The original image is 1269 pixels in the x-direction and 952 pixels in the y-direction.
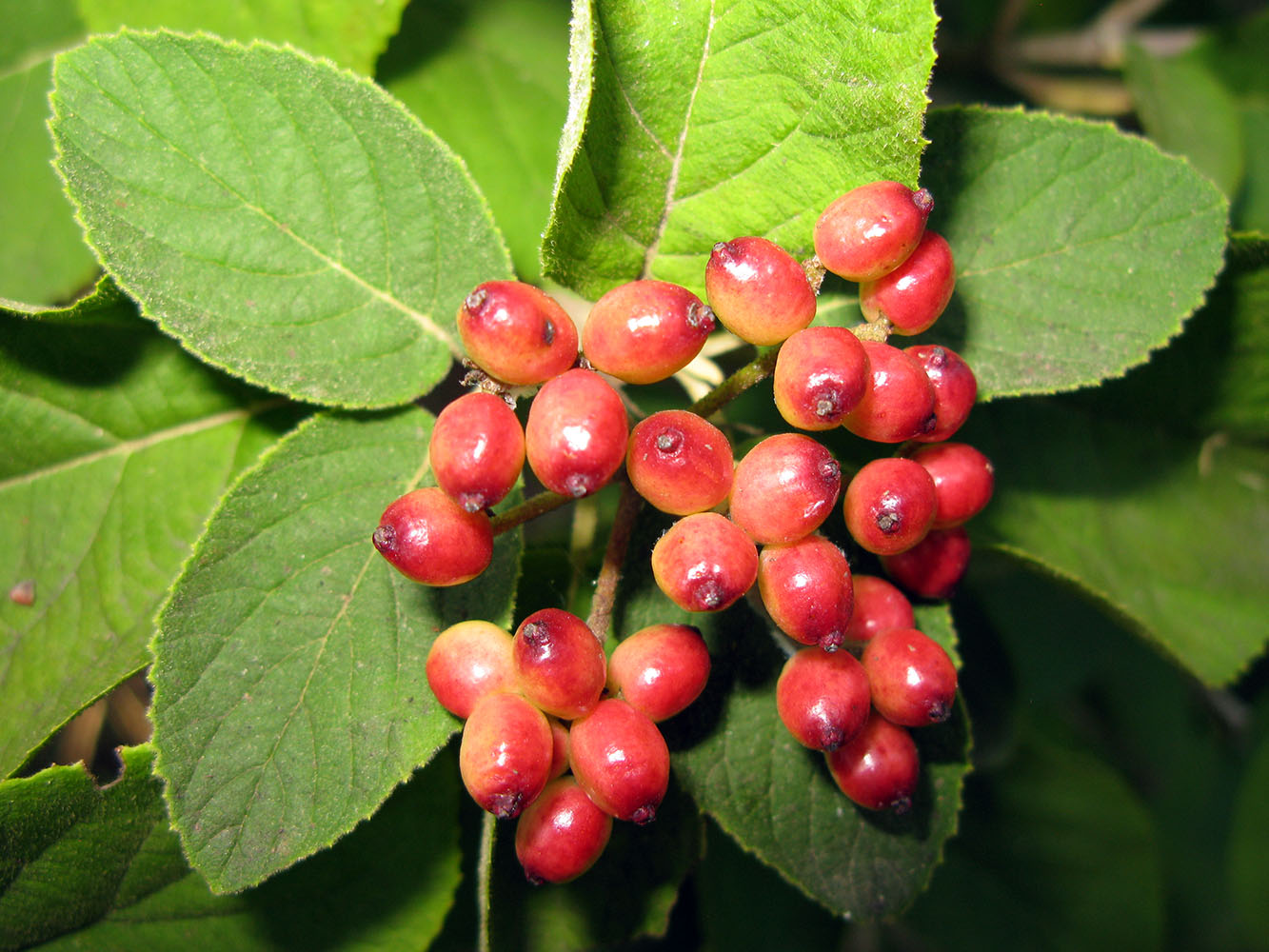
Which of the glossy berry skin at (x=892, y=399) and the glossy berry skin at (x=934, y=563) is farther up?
the glossy berry skin at (x=892, y=399)

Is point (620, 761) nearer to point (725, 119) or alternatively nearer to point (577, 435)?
point (577, 435)

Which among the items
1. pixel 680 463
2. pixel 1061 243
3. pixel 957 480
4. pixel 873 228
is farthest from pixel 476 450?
pixel 1061 243

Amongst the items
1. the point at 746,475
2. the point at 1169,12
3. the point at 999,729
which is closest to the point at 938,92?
the point at 1169,12

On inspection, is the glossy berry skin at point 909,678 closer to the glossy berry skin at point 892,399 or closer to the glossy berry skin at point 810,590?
the glossy berry skin at point 810,590

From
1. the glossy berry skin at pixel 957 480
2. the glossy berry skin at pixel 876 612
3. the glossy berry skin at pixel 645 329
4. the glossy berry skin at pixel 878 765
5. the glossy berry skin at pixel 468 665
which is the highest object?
the glossy berry skin at pixel 645 329

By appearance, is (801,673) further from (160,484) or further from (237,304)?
(160,484)

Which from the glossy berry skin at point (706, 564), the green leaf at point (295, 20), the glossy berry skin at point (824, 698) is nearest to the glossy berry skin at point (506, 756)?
the glossy berry skin at point (706, 564)

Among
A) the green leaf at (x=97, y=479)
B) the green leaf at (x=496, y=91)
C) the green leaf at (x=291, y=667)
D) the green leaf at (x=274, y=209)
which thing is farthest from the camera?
the green leaf at (x=496, y=91)
